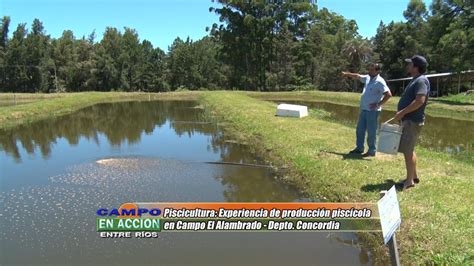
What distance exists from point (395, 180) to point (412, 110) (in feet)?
4.75

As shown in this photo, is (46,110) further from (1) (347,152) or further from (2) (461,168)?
(2) (461,168)

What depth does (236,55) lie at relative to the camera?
5991cm

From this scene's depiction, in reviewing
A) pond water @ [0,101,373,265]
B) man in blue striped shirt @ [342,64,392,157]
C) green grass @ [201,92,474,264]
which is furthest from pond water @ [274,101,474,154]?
pond water @ [0,101,373,265]

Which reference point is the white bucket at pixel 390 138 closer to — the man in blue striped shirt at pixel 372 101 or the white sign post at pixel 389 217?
the man in blue striped shirt at pixel 372 101

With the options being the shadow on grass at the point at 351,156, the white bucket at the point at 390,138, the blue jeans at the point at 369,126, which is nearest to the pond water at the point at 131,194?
the shadow on grass at the point at 351,156

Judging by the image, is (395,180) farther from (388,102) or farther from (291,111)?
(388,102)

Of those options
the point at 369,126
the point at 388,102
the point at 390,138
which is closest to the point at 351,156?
the point at 369,126

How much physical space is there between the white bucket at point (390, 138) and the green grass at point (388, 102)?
19.1m

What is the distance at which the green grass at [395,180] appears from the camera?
5.40m

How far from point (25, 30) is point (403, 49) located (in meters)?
54.8

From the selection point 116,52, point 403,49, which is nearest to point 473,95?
point 403,49

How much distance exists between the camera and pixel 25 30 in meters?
69.2

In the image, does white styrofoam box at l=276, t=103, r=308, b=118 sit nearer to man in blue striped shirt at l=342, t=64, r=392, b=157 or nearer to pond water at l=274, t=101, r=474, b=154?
pond water at l=274, t=101, r=474, b=154

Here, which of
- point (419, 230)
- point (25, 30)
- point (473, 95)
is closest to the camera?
point (419, 230)
